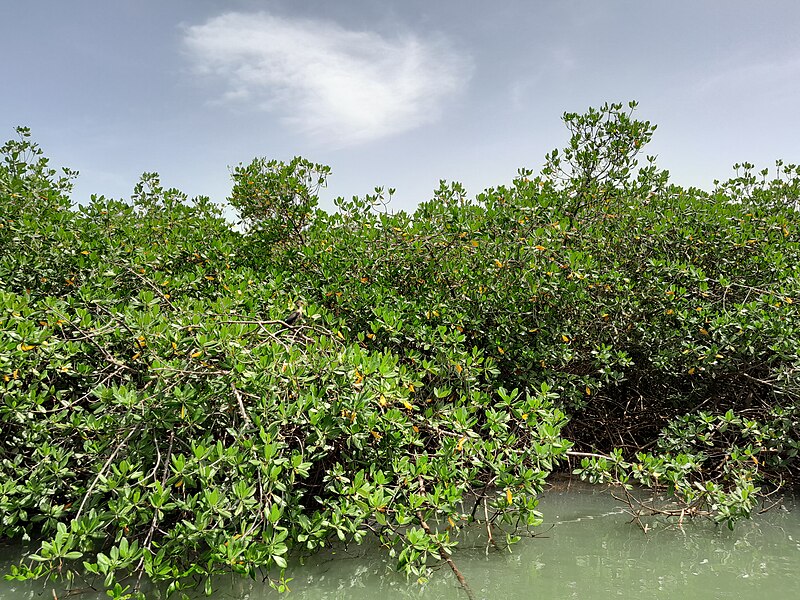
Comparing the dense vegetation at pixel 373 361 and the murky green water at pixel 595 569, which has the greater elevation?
the dense vegetation at pixel 373 361

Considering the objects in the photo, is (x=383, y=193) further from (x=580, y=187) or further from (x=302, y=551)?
(x=302, y=551)

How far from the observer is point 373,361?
3.62 meters

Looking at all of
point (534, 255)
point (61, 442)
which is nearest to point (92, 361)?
point (61, 442)

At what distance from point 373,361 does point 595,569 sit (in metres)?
1.73

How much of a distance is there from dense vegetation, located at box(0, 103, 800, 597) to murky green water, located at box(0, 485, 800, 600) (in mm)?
155

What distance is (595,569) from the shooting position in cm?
354

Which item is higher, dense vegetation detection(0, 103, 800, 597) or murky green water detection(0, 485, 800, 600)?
dense vegetation detection(0, 103, 800, 597)

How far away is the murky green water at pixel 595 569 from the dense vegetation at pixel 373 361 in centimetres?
16

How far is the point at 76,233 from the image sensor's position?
530cm

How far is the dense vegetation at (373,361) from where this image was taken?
3326mm

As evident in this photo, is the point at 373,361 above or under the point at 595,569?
above

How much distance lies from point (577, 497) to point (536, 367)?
1.08 meters

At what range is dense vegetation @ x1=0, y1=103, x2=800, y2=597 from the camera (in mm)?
3326

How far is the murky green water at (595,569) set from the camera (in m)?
3.24
